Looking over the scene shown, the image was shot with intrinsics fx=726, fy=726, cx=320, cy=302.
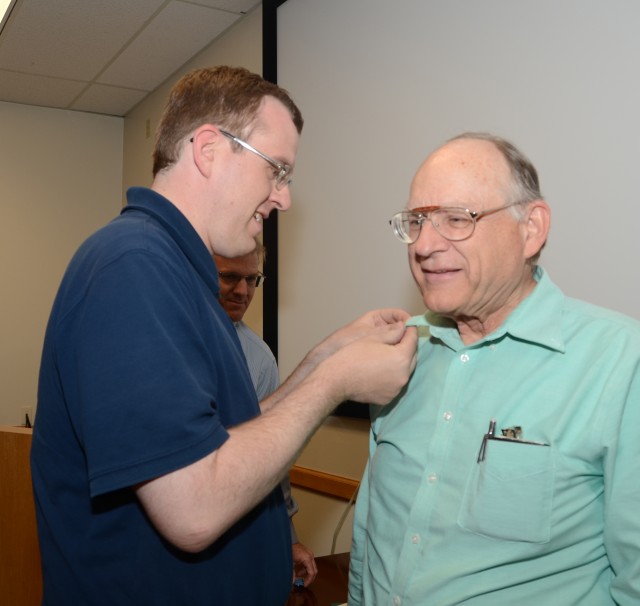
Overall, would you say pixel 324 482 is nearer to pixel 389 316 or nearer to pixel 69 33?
pixel 389 316

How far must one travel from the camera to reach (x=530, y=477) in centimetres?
129

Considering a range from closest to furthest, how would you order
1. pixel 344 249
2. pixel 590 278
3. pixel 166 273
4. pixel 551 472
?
pixel 166 273 → pixel 551 472 → pixel 590 278 → pixel 344 249

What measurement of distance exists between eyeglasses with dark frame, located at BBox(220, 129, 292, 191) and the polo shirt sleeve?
0.40m

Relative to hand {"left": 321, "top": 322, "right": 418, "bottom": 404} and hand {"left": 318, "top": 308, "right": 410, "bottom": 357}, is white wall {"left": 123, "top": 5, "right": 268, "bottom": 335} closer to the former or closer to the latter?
hand {"left": 318, "top": 308, "right": 410, "bottom": 357}

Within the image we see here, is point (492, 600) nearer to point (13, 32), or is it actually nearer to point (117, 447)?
point (117, 447)

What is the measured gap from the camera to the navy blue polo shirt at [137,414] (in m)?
0.98

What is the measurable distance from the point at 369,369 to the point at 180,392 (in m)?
0.39

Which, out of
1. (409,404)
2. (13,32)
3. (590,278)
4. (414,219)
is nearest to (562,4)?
(590,278)

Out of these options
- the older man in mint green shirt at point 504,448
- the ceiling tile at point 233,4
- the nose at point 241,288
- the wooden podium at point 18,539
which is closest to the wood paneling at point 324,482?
the nose at point 241,288

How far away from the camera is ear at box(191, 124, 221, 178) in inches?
53.0

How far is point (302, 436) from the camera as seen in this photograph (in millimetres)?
1129

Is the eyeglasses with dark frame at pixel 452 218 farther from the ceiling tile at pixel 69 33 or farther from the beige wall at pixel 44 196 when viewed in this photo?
the beige wall at pixel 44 196

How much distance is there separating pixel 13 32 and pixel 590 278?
10.8 ft

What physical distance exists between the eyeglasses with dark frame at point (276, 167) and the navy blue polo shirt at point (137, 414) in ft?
0.68
